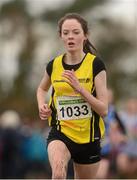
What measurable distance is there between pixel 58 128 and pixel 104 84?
64cm

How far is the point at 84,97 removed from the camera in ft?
22.1

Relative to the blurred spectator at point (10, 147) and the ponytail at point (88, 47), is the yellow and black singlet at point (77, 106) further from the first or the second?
the blurred spectator at point (10, 147)

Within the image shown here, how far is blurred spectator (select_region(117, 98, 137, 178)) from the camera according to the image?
12.4 metres

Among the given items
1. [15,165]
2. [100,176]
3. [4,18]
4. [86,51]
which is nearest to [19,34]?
[4,18]

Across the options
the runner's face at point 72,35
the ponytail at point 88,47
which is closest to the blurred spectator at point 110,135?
the ponytail at point 88,47

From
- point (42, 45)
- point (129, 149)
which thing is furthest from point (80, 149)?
point (42, 45)

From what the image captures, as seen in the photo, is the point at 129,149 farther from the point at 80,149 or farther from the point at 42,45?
the point at 42,45

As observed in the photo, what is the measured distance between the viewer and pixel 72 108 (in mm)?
7000

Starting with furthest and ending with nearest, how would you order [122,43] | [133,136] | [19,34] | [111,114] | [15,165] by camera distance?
[122,43], [19,34], [15,165], [133,136], [111,114]

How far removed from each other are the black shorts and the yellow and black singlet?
1.7 inches

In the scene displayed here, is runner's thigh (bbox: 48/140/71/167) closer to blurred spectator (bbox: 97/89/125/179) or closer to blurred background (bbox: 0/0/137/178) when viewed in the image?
blurred spectator (bbox: 97/89/125/179)

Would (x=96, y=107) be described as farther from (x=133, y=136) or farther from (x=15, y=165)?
(x=15, y=165)

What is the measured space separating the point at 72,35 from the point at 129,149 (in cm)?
593

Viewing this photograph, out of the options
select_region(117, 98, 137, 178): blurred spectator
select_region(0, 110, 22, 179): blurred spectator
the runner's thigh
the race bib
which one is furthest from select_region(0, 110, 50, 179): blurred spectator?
the runner's thigh
